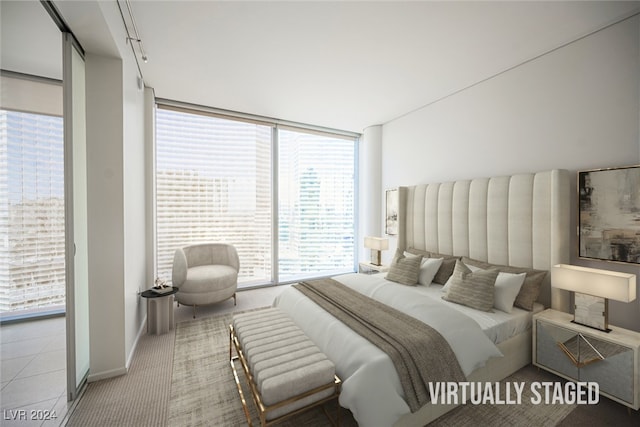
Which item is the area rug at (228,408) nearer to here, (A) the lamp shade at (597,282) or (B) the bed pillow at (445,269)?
(A) the lamp shade at (597,282)

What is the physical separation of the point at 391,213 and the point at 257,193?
2.37 meters

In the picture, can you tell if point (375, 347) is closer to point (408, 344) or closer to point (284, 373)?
point (408, 344)

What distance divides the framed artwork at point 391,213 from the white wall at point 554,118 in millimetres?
711

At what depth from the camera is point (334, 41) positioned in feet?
7.76

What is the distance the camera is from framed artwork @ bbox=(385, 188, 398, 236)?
168 inches

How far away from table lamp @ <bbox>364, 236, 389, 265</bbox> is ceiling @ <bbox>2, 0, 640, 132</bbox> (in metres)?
2.17

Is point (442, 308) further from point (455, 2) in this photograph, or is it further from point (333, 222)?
point (333, 222)

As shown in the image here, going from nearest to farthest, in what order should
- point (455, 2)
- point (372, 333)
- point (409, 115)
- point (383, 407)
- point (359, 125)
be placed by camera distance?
point (383, 407)
point (372, 333)
point (455, 2)
point (409, 115)
point (359, 125)

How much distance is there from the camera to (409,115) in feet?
13.3

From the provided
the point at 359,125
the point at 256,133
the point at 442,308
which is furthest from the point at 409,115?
the point at 442,308

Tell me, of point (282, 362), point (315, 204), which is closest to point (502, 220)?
point (282, 362)

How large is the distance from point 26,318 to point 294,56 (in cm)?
423

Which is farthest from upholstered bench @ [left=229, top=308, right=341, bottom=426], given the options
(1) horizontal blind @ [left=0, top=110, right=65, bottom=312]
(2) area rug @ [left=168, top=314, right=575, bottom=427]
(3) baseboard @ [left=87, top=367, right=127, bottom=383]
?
(1) horizontal blind @ [left=0, top=110, right=65, bottom=312]

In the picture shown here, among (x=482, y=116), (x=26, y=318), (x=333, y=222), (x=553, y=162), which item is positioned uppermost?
(x=482, y=116)
